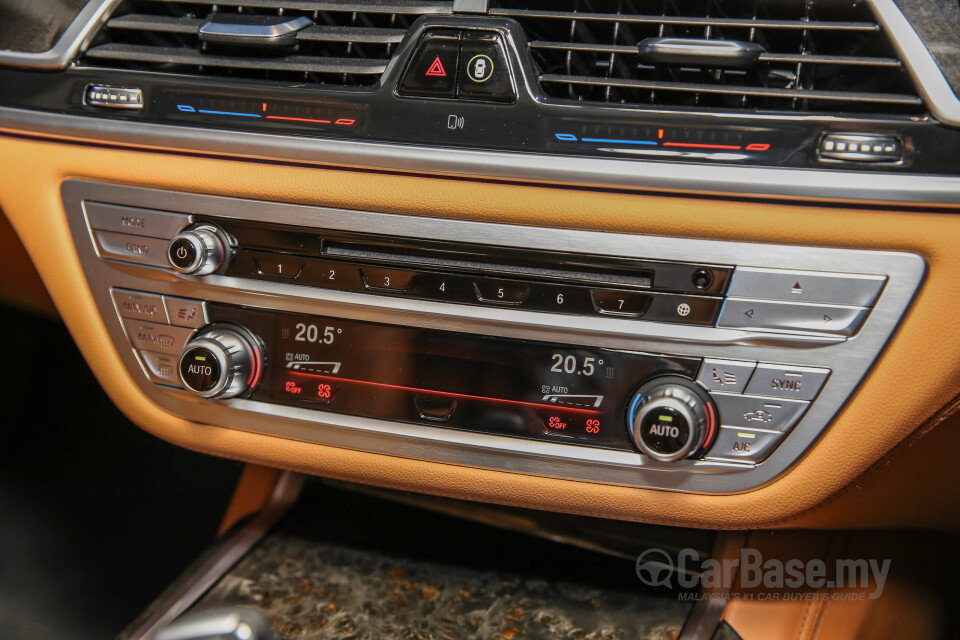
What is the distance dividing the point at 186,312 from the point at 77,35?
363mm

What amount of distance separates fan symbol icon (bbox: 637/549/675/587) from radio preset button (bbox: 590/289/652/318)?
1.99 feet

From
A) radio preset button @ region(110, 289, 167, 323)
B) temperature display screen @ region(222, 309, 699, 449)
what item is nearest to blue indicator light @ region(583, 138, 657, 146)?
temperature display screen @ region(222, 309, 699, 449)

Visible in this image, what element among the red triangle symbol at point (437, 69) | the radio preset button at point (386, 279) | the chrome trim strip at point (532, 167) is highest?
the red triangle symbol at point (437, 69)

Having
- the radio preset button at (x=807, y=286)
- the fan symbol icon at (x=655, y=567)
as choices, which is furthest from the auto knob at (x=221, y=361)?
the fan symbol icon at (x=655, y=567)

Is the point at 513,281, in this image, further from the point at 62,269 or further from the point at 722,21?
the point at 62,269

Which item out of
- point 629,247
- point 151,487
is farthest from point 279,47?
point 151,487

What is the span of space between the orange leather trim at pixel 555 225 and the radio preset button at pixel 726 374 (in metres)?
0.12

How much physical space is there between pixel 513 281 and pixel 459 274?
0.06m

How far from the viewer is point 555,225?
0.81m

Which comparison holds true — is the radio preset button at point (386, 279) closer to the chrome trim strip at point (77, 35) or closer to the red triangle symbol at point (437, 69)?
the red triangle symbol at point (437, 69)

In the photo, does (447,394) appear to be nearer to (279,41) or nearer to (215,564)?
(279,41)

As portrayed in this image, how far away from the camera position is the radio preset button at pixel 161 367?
1.01 metres

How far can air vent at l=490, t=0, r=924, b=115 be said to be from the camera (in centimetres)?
74

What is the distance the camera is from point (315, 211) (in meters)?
0.88
